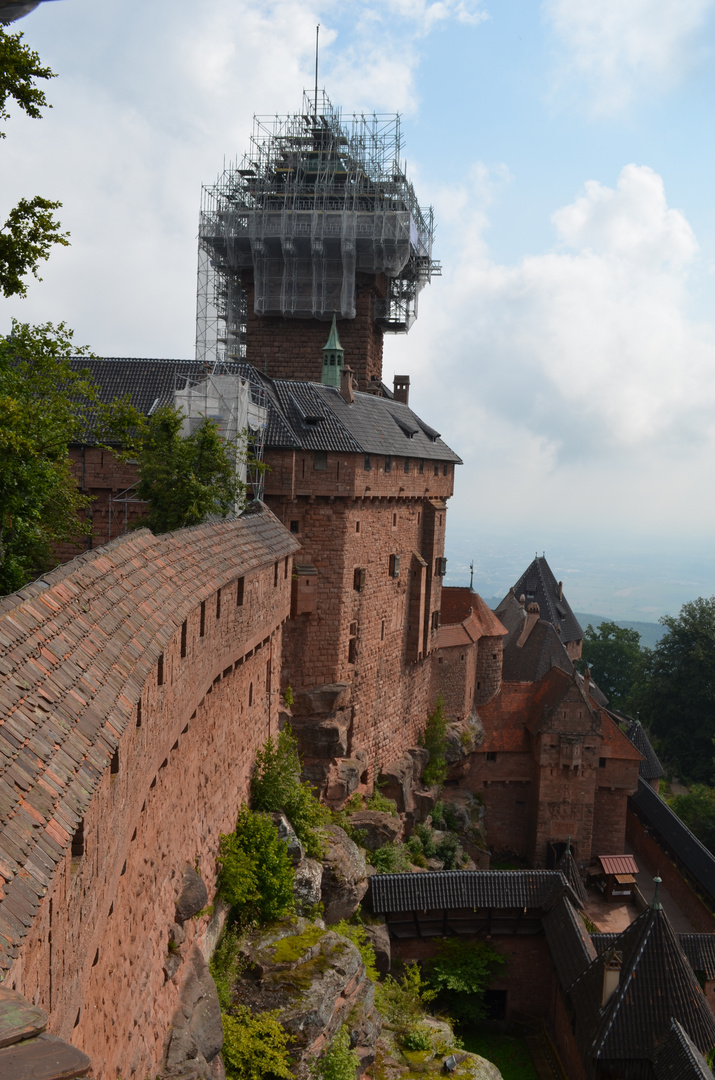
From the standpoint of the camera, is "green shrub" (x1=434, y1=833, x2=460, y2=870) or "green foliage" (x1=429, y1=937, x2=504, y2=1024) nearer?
"green foliage" (x1=429, y1=937, x2=504, y2=1024)

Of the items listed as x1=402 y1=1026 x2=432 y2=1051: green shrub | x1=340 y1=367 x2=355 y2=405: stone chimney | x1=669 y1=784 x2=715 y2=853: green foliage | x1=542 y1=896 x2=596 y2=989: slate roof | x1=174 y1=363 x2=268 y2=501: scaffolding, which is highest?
x1=340 y1=367 x2=355 y2=405: stone chimney

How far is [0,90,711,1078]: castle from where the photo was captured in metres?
5.19

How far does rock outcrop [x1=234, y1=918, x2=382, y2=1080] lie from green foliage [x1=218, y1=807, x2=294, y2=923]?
34 cm

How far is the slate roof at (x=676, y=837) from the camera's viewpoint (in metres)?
32.2

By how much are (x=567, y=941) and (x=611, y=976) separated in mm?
3230

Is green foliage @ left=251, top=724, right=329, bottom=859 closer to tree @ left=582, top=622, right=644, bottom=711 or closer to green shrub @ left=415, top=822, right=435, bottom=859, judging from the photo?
green shrub @ left=415, top=822, right=435, bottom=859

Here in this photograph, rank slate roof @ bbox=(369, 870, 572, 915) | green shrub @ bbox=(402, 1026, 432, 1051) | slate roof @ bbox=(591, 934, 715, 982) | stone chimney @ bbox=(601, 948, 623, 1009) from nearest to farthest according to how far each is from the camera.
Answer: green shrub @ bbox=(402, 1026, 432, 1051)
stone chimney @ bbox=(601, 948, 623, 1009)
slate roof @ bbox=(369, 870, 572, 915)
slate roof @ bbox=(591, 934, 715, 982)

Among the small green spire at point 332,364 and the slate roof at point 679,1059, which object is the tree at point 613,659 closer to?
the small green spire at point 332,364

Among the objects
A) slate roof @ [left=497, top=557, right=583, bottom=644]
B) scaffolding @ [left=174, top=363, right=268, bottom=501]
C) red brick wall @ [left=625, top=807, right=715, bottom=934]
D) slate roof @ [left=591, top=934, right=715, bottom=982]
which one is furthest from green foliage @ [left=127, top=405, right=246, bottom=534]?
slate roof @ [left=497, top=557, right=583, bottom=644]

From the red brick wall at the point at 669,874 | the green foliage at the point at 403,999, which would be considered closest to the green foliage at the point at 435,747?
the green foliage at the point at 403,999

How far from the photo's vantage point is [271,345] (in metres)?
32.8

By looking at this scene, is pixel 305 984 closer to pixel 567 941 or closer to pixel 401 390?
pixel 567 941

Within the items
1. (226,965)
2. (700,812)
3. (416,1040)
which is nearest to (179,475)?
(226,965)

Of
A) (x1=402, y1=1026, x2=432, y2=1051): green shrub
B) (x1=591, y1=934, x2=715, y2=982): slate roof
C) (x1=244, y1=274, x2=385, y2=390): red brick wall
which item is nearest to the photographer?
(x1=402, y1=1026, x2=432, y2=1051): green shrub
